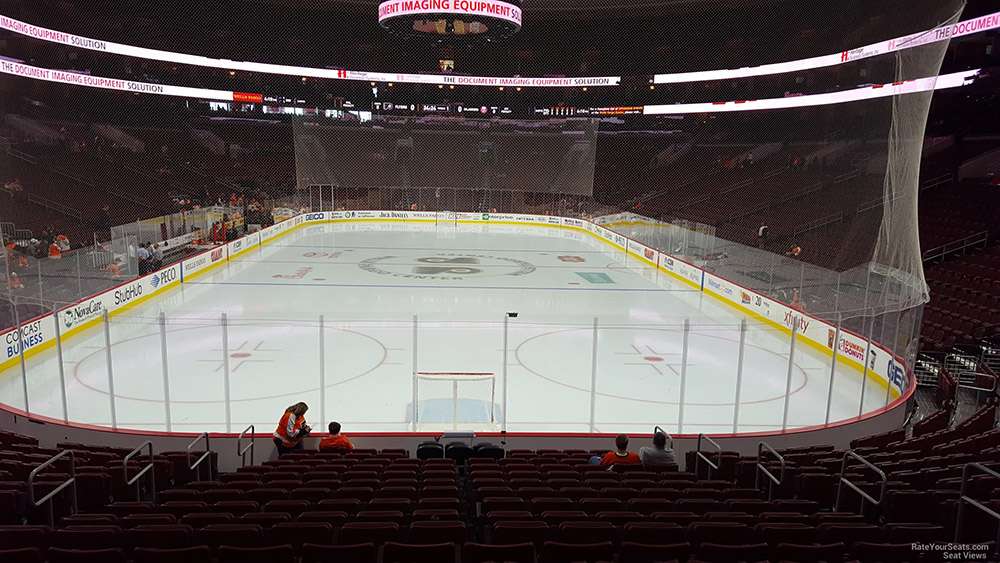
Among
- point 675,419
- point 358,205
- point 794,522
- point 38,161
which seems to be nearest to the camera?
point 794,522

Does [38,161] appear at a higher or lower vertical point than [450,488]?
higher

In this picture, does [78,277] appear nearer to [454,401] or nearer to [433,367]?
[433,367]

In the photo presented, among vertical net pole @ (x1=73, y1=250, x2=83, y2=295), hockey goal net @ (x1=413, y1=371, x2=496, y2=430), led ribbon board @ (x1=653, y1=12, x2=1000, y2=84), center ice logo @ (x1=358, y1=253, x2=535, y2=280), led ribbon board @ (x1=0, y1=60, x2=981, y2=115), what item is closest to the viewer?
hockey goal net @ (x1=413, y1=371, x2=496, y2=430)

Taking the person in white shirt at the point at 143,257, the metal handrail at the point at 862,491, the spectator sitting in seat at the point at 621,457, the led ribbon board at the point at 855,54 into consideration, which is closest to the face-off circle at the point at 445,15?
the led ribbon board at the point at 855,54

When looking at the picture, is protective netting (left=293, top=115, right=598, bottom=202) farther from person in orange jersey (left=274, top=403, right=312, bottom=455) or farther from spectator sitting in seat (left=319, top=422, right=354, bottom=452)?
spectator sitting in seat (left=319, top=422, right=354, bottom=452)

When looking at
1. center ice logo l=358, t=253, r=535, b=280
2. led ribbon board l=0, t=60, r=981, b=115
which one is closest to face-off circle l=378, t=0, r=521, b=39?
center ice logo l=358, t=253, r=535, b=280

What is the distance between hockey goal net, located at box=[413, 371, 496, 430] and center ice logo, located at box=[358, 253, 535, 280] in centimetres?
1043

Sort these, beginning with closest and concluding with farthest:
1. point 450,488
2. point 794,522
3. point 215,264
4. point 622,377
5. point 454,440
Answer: point 794,522 < point 450,488 < point 454,440 < point 622,377 < point 215,264

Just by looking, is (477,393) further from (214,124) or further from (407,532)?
(214,124)

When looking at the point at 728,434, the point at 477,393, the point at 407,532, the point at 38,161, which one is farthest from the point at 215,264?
the point at 407,532

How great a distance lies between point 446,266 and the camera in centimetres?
2316

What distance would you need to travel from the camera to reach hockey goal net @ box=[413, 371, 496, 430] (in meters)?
8.95

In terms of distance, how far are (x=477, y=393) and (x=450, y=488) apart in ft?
15.6

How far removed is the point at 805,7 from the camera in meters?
24.6
